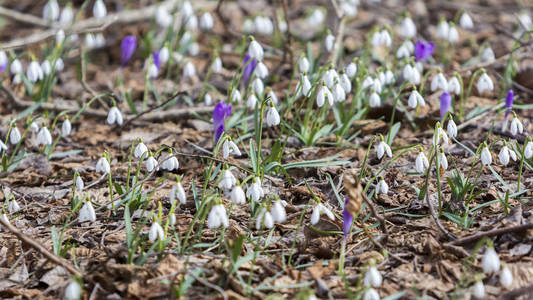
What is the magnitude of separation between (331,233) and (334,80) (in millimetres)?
992

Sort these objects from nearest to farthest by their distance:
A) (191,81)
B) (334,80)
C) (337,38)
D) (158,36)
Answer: (334,80), (337,38), (191,81), (158,36)

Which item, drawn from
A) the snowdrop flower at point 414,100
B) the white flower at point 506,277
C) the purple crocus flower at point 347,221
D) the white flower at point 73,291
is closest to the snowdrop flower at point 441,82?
the snowdrop flower at point 414,100

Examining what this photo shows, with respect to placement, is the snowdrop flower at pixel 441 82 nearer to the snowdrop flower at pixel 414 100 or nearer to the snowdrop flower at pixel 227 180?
the snowdrop flower at pixel 414 100

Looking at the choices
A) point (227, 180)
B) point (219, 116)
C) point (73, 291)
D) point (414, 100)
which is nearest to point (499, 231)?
point (414, 100)

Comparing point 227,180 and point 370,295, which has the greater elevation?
point 227,180

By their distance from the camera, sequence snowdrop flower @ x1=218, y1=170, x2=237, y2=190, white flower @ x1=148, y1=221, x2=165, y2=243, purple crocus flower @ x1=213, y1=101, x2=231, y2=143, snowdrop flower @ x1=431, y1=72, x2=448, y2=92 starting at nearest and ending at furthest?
white flower @ x1=148, y1=221, x2=165, y2=243 < snowdrop flower @ x1=218, y1=170, x2=237, y2=190 < purple crocus flower @ x1=213, y1=101, x2=231, y2=143 < snowdrop flower @ x1=431, y1=72, x2=448, y2=92

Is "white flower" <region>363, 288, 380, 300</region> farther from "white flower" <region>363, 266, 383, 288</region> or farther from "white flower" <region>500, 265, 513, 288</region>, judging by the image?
"white flower" <region>500, 265, 513, 288</region>

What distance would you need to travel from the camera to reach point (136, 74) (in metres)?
5.49

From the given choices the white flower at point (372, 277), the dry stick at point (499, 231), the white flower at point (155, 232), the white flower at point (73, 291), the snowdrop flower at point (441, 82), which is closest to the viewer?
the white flower at point (73, 291)

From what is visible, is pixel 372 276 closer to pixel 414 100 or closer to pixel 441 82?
pixel 414 100

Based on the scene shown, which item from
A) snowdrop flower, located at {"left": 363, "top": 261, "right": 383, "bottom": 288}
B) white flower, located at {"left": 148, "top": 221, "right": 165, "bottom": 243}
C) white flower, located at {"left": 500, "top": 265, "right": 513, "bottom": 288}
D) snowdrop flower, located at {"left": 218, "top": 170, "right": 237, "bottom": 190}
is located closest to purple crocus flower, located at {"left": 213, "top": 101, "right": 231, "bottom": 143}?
snowdrop flower, located at {"left": 218, "top": 170, "right": 237, "bottom": 190}

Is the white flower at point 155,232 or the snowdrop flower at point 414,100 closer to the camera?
the white flower at point 155,232

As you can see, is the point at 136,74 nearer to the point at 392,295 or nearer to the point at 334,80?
the point at 334,80

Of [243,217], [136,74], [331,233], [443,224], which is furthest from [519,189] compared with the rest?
[136,74]
